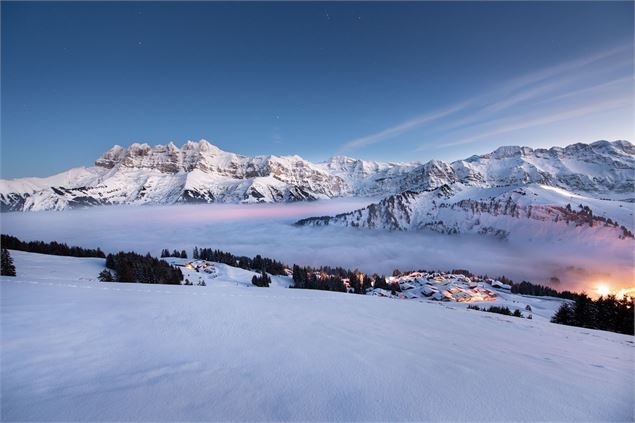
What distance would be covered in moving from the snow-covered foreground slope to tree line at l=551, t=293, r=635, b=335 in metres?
21.2

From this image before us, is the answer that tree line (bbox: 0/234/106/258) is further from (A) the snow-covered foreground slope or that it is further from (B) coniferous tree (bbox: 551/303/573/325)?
(B) coniferous tree (bbox: 551/303/573/325)

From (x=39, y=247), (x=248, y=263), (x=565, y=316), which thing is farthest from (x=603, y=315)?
(x=248, y=263)

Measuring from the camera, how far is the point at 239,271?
87938 mm

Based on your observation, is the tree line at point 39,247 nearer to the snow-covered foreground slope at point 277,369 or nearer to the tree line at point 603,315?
the snow-covered foreground slope at point 277,369

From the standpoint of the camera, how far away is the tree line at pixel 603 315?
22.7 m

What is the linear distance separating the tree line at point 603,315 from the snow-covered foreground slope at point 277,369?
2121 cm

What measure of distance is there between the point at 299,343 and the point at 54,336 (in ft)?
17.0

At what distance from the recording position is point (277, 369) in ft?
15.2

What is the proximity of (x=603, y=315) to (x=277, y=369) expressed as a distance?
108 feet

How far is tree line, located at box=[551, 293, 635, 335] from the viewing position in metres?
22.7

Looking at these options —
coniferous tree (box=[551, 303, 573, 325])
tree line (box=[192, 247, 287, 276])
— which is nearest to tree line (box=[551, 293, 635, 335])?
coniferous tree (box=[551, 303, 573, 325])

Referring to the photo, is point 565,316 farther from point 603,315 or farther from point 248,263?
point 248,263

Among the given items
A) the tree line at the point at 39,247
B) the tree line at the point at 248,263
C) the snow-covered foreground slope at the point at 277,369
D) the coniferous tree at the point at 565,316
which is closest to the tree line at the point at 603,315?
the coniferous tree at the point at 565,316

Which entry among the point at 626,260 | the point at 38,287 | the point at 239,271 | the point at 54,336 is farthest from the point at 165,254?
the point at 626,260
